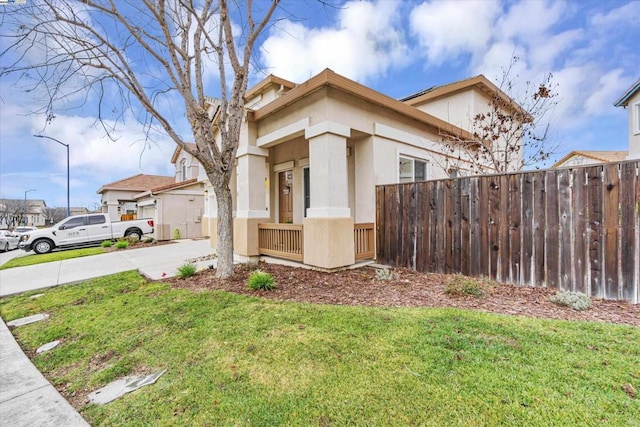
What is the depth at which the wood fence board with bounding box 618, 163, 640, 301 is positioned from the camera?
3.88m

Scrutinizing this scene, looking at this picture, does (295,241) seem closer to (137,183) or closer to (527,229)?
(527,229)

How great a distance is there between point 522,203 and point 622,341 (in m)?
2.54

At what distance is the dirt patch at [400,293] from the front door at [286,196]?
325cm

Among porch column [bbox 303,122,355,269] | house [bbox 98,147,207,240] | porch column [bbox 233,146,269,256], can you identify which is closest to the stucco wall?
porch column [bbox 303,122,355,269]

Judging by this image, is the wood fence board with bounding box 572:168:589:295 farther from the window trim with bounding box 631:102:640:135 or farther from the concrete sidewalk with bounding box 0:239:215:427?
the window trim with bounding box 631:102:640:135

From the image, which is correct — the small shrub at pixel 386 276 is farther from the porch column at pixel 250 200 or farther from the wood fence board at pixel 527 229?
the porch column at pixel 250 200

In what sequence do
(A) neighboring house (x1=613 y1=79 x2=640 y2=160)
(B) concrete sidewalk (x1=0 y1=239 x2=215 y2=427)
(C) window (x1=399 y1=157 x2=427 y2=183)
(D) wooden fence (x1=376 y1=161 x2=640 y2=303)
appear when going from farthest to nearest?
(A) neighboring house (x1=613 y1=79 x2=640 y2=160) → (C) window (x1=399 y1=157 x2=427 y2=183) → (D) wooden fence (x1=376 y1=161 x2=640 y2=303) → (B) concrete sidewalk (x1=0 y1=239 x2=215 y2=427)

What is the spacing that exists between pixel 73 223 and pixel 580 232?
20.3m

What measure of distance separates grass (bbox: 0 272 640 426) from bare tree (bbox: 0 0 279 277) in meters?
2.57

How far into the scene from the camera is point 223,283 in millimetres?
5660

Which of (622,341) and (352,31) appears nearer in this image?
(622,341)

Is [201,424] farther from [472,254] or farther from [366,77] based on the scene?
[366,77]

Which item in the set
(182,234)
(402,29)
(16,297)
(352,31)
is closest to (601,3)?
(402,29)

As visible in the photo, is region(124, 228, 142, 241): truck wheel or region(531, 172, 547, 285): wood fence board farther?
region(124, 228, 142, 241): truck wheel
